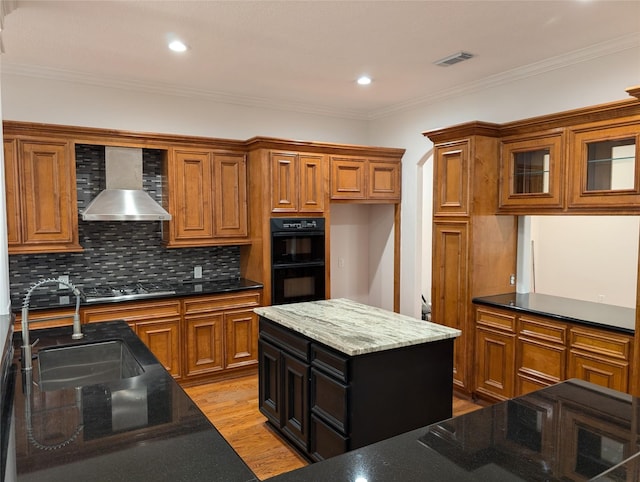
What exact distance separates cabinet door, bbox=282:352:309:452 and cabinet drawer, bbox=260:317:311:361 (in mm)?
55

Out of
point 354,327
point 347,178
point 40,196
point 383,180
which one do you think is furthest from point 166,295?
→ point 383,180

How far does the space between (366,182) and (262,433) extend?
2.93 meters

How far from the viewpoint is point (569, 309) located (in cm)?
359

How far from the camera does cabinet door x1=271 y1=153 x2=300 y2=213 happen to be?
15.2 ft

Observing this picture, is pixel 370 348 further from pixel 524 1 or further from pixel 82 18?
pixel 82 18

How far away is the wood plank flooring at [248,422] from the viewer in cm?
306

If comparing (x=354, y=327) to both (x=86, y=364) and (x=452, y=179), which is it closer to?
(x=86, y=364)

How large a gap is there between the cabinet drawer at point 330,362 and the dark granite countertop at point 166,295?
1.91 m

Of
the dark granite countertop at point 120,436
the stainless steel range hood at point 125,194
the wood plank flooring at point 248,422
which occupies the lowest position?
the wood plank flooring at point 248,422

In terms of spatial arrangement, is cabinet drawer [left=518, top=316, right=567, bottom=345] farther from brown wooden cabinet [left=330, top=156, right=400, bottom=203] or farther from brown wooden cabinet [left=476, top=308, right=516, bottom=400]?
brown wooden cabinet [left=330, top=156, right=400, bottom=203]

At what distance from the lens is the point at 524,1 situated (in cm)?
281

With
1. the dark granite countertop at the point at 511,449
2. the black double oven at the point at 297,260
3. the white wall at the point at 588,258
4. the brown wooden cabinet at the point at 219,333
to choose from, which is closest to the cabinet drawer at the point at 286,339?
the brown wooden cabinet at the point at 219,333

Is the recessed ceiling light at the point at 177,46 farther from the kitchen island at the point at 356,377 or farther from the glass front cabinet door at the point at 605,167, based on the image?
the glass front cabinet door at the point at 605,167

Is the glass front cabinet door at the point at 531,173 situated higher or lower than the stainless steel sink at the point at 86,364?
higher
